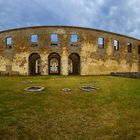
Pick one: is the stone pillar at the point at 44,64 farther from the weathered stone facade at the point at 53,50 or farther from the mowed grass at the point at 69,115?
the mowed grass at the point at 69,115

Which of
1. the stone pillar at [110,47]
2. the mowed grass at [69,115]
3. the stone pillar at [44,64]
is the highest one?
the stone pillar at [110,47]

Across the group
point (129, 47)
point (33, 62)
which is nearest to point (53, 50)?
point (33, 62)

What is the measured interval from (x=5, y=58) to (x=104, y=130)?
86.4 feet

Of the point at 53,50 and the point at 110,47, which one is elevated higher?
the point at 110,47

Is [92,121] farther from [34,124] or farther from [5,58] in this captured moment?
[5,58]

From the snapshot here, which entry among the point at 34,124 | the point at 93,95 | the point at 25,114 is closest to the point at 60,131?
the point at 34,124

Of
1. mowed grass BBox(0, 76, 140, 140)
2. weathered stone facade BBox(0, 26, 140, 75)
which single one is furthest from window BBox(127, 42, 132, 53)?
mowed grass BBox(0, 76, 140, 140)

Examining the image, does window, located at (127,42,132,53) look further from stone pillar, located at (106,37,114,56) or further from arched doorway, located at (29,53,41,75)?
arched doorway, located at (29,53,41,75)

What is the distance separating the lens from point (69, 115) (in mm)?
11117

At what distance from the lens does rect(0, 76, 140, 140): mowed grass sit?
9.21 m

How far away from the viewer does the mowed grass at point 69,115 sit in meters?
9.21

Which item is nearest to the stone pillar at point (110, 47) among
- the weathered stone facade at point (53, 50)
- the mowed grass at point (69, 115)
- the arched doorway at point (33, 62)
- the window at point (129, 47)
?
the weathered stone facade at point (53, 50)

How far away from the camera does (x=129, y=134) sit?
9.24 meters

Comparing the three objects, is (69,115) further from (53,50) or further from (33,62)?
(33,62)
